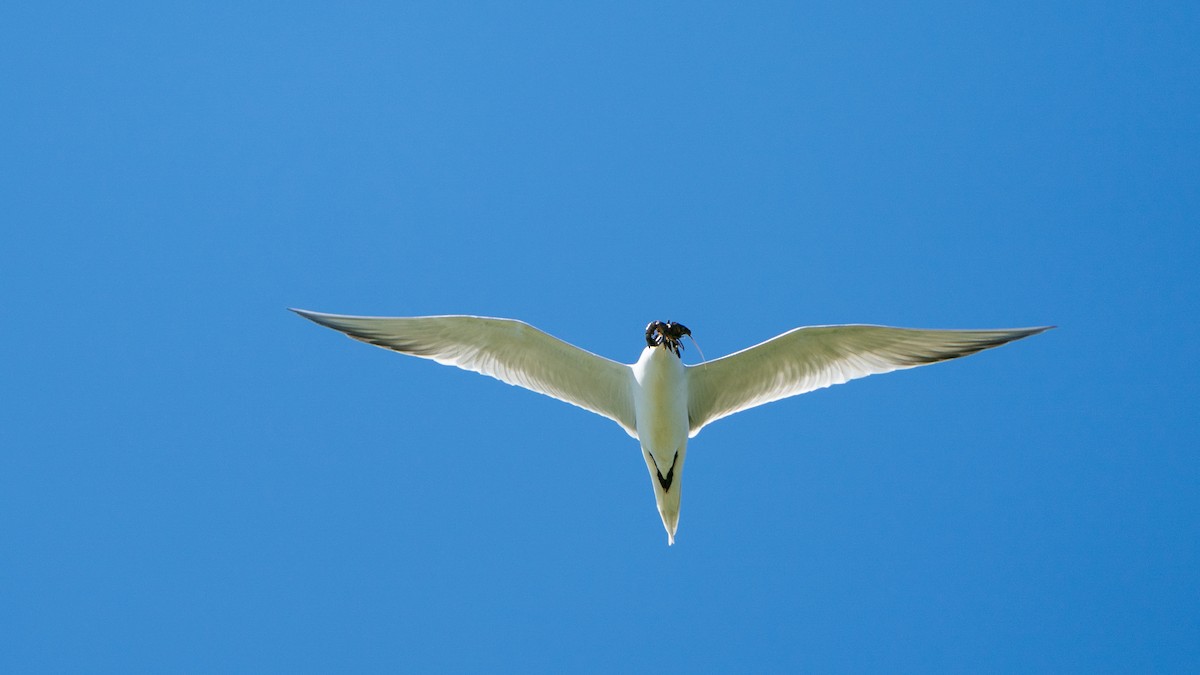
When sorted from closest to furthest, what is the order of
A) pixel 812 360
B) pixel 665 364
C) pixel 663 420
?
pixel 665 364 → pixel 663 420 → pixel 812 360

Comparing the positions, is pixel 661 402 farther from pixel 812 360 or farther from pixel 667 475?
pixel 812 360

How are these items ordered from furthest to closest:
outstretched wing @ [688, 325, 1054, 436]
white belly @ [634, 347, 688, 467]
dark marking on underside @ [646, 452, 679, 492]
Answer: dark marking on underside @ [646, 452, 679, 492] → white belly @ [634, 347, 688, 467] → outstretched wing @ [688, 325, 1054, 436]

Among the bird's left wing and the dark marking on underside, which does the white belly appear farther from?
the bird's left wing

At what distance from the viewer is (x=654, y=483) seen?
1083 centimetres

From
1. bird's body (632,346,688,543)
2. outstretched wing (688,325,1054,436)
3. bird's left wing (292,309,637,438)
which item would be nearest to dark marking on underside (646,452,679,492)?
bird's body (632,346,688,543)

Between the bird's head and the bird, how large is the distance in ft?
0.03

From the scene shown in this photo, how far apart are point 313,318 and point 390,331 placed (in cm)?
80

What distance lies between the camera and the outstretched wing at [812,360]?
10156 millimetres

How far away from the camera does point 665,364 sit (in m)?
10.3

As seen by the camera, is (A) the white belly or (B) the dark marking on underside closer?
(A) the white belly

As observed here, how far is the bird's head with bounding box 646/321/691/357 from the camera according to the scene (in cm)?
1047

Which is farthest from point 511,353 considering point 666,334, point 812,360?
point 812,360

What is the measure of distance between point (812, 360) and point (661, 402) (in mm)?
1717

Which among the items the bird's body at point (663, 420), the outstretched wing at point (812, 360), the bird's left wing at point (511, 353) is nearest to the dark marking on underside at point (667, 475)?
the bird's body at point (663, 420)
